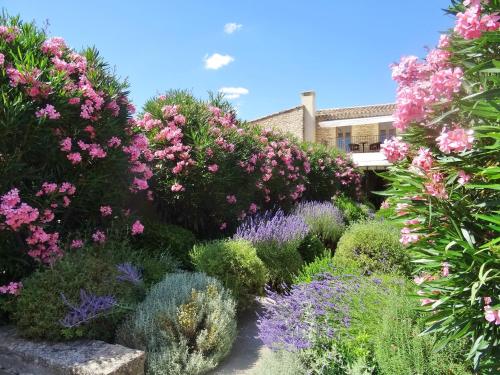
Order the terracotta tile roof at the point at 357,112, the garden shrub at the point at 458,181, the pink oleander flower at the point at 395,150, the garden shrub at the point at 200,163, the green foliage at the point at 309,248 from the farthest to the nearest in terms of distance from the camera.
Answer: the terracotta tile roof at the point at 357,112, the green foliage at the point at 309,248, the garden shrub at the point at 200,163, the pink oleander flower at the point at 395,150, the garden shrub at the point at 458,181

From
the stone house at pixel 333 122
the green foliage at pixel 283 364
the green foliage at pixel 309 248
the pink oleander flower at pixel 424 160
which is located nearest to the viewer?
the pink oleander flower at pixel 424 160

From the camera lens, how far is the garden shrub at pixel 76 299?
343cm

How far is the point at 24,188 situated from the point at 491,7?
13.2 feet

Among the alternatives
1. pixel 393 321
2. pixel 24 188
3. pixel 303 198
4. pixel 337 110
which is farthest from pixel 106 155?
pixel 337 110

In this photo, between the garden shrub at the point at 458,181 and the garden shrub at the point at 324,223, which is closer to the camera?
the garden shrub at the point at 458,181

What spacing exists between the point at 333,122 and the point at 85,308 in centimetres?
2746

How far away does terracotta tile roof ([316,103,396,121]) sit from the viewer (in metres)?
29.0

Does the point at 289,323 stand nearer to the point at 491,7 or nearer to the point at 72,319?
the point at 72,319

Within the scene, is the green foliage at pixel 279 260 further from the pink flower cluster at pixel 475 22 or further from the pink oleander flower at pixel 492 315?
the pink flower cluster at pixel 475 22

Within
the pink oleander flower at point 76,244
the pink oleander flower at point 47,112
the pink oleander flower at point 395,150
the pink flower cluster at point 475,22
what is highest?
the pink flower cluster at point 475,22

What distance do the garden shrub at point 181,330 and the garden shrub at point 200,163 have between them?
279 centimetres

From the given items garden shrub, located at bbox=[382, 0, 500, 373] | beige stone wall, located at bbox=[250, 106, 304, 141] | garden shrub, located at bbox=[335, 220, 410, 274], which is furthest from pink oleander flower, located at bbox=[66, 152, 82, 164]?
beige stone wall, located at bbox=[250, 106, 304, 141]

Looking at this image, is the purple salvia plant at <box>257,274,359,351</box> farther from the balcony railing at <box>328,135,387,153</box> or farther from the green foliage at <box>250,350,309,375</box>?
the balcony railing at <box>328,135,387,153</box>

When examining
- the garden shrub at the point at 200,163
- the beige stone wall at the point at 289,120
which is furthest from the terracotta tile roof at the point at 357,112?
the garden shrub at the point at 200,163
